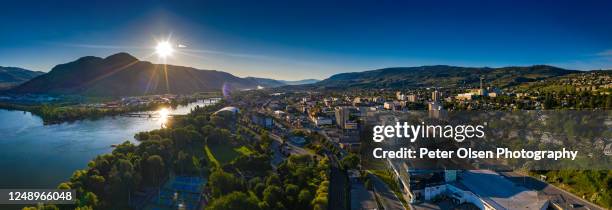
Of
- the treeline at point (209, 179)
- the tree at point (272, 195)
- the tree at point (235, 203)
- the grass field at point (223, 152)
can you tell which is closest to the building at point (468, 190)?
the treeline at point (209, 179)

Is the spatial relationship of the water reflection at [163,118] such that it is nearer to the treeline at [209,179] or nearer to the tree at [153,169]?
the treeline at [209,179]

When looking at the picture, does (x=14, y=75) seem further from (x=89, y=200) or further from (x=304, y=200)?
(x=304, y=200)

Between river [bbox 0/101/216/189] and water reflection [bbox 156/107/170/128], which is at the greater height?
water reflection [bbox 156/107/170/128]

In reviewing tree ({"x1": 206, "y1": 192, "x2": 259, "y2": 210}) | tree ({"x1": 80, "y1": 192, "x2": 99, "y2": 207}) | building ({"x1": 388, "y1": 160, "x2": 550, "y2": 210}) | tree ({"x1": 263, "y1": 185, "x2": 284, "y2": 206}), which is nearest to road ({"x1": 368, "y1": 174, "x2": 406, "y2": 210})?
building ({"x1": 388, "y1": 160, "x2": 550, "y2": 210})

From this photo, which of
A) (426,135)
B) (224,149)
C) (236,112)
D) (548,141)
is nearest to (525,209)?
(426,135)

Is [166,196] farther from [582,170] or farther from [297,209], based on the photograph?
[582,170]

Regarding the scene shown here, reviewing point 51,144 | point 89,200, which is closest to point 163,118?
point 51,144

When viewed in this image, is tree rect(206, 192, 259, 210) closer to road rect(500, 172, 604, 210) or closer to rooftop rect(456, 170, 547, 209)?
rooftop rect(456, 170, 547, 209)
